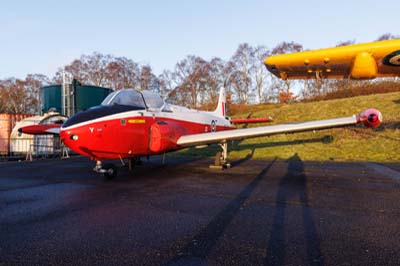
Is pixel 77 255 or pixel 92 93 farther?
pixel 92 93

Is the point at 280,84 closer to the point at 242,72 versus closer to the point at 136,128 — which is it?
the point at 242,72

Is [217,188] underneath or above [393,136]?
underneath

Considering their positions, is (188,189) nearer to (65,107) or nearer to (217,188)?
(217,188)

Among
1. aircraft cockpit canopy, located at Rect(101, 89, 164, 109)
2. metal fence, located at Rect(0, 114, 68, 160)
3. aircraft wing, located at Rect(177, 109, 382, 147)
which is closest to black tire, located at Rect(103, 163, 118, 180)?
aircraft cockpit canopy, located at Rect(101, 89, 164, 109)

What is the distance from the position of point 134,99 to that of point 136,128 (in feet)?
3.53

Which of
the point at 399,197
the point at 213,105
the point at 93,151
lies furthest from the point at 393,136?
the point at 213,105

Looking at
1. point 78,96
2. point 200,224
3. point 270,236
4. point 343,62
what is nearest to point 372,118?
point 343,62

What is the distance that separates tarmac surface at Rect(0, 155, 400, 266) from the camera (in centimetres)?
282

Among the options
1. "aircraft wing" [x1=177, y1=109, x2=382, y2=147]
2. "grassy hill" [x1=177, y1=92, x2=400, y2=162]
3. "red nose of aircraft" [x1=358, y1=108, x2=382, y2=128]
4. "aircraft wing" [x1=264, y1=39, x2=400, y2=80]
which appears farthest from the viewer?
"grassy hill" [x1=177, y1=92, x2=400, y2=162]

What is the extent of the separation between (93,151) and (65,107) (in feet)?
55.7

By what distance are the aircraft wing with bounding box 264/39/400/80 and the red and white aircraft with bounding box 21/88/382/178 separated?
3368 mm

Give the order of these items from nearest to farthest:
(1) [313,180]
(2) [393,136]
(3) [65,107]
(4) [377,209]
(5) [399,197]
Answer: (4) [377,209] → (5) [399,197] → (1) [313,180] → (2) [393,136] → (3) [65,107]

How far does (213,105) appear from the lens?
146 ft

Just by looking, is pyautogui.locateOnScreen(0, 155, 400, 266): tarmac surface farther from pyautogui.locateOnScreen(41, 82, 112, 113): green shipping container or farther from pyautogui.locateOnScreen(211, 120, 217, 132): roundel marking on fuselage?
pyautogui.locateOnScreen(41, 82, 112, 113): green shipping container
